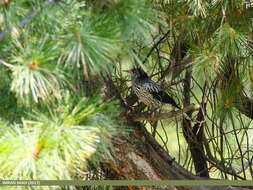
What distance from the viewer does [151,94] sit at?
6.20 feet

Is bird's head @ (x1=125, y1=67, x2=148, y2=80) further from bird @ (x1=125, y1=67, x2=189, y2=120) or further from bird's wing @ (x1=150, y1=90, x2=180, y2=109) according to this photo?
bird's wing @ (x1=150, y1=90, x2=180, y2=109)

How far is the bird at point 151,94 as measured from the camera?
1.86 meters

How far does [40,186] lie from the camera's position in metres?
1.08

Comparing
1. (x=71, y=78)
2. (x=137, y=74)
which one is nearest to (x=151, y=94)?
(x=137, y=74)

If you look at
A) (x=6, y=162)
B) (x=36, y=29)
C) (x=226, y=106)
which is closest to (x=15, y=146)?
(x=6, y=162)

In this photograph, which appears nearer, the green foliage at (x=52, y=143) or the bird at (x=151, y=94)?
the green foliage at (x=52, y=143)

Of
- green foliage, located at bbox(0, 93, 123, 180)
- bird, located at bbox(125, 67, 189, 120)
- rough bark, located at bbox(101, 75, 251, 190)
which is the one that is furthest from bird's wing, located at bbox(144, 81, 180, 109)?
green foliage, located at bbox(0, 93, 123, 180)

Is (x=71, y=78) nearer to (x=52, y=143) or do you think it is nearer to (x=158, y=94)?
(x=52, y=143)

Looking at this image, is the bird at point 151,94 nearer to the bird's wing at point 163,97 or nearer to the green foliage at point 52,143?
the bird's wing at point 163,97

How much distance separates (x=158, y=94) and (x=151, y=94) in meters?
0.04

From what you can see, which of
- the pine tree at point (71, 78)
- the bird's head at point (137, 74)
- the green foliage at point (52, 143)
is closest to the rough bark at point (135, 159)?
the pine tree at point (71, 78)

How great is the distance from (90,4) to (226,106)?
74cm

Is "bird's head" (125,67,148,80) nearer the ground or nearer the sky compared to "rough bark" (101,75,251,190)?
nearer the sky

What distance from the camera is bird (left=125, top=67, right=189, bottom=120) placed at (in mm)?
1855
